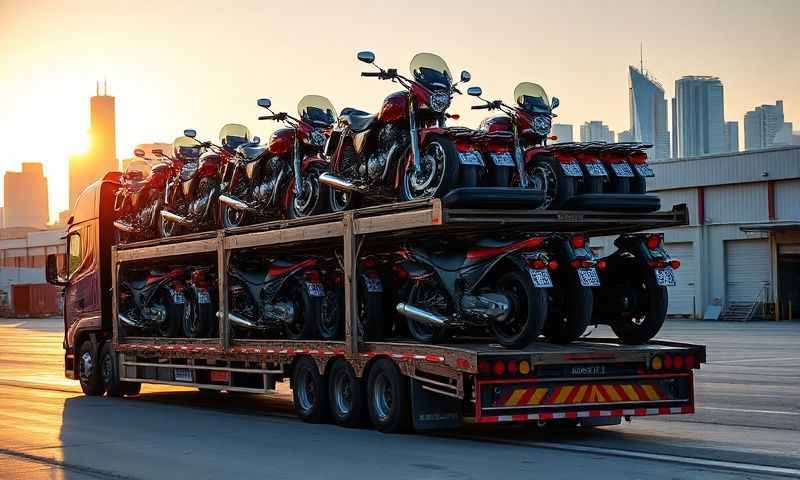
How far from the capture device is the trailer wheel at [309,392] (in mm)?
15234

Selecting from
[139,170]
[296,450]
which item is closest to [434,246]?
[296,450]

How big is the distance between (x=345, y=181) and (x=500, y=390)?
13.5 ft

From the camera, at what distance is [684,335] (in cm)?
3906

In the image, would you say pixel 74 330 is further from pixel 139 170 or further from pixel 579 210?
pixel 579 210

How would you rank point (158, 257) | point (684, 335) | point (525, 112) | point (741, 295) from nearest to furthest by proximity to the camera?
1. point (525, 112)
2. point (158, 257)
3. point (684, 335)
4. point (741, 295)

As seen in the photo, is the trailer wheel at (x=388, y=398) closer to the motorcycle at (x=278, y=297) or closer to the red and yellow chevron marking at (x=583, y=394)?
the red and yellow chevron marking at (x=583, y=394)

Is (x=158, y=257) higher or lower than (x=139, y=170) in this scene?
lower

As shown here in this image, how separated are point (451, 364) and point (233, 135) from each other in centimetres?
885

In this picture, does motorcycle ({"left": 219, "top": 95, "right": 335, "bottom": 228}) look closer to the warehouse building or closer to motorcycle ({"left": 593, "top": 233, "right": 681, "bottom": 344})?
motorcycle ({"left": 593, "top": 233, "right": 681, "bottom": 344})

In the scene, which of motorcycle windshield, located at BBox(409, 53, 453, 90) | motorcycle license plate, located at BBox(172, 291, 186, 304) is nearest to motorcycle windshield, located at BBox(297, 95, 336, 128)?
motorcycle windshield, located at BBox(409, 53, 453, 90)

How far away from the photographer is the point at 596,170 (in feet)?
46.6

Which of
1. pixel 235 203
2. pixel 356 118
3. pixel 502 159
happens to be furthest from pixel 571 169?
pixel 235 203

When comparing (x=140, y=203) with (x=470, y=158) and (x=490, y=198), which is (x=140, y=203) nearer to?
(x=470, y=158)

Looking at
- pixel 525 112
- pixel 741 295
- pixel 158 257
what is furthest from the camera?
pixel 741 295
